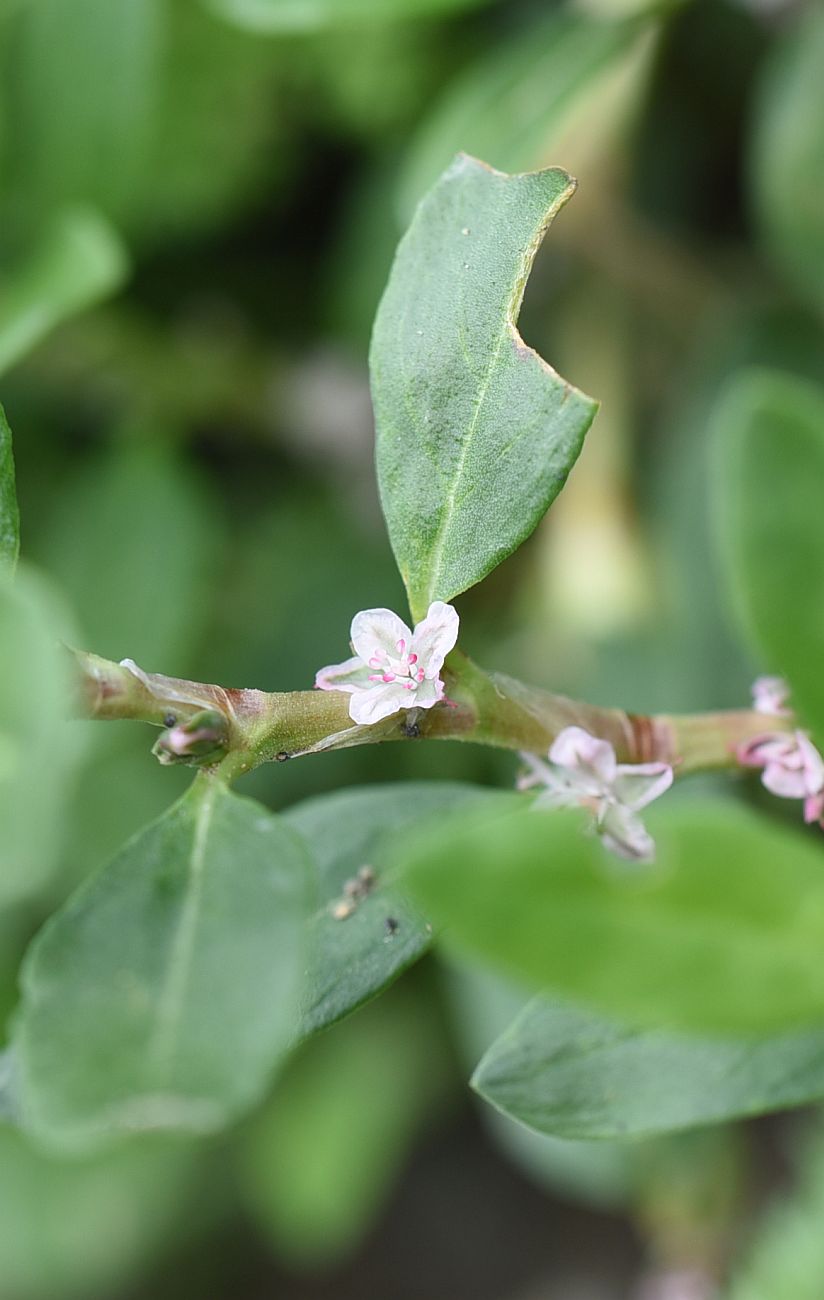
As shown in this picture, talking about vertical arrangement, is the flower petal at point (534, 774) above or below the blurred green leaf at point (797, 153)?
below

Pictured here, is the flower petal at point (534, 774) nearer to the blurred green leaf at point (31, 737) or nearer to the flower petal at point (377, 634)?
the flower petal at point (377, 634)

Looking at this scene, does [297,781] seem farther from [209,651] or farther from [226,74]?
[226,74]

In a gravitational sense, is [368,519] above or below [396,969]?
below

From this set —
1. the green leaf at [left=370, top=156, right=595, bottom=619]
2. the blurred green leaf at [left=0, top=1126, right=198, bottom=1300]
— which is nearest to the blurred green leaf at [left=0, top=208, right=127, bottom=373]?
the green leaf at [left=370, top=156, right=595, bottom=619]

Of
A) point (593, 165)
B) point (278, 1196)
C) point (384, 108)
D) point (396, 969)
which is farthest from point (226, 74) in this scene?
point (278, 1196)

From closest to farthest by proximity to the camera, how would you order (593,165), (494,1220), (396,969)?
(396,969) → (593,165) → (494,1220)

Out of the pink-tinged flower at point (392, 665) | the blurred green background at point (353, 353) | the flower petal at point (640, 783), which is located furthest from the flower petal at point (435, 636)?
the blurred green background at point (353, 353)

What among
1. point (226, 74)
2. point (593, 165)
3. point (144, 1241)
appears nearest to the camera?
point (593, 165)
